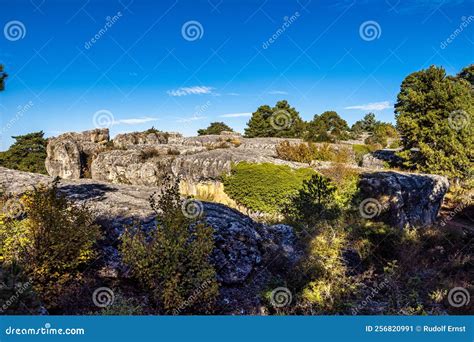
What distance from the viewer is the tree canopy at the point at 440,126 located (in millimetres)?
18516

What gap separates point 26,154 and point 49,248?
33090 mm

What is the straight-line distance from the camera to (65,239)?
17.1 feet

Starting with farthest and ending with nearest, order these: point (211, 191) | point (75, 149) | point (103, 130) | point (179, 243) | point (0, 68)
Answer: point (103, 130) < point (75, 149) < point (211, 191) < point (0, 68) < point (179, 243)

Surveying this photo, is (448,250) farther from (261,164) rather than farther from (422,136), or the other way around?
(422,136)

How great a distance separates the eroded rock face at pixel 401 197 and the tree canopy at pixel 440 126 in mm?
5367

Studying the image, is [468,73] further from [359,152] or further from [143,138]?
[143,138]

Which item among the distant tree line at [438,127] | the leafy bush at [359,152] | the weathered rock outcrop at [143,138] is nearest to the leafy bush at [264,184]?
the distant tree line at [438,127]

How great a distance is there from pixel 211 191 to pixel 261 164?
2.94 metres

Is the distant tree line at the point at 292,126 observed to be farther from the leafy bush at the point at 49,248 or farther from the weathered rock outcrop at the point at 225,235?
the leafy bush at the point at 49,248

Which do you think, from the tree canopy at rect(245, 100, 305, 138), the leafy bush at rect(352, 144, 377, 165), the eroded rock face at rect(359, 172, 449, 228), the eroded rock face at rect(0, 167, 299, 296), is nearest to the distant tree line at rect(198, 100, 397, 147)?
the tree canopy at rect(245, 100, 305, 138)

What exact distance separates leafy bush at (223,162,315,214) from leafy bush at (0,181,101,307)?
9.05 metres

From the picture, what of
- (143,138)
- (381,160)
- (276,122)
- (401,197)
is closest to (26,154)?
(143,138)

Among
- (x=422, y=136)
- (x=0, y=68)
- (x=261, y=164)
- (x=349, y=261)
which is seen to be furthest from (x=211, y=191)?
(x=422, y=136)

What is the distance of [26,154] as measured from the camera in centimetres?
3250
